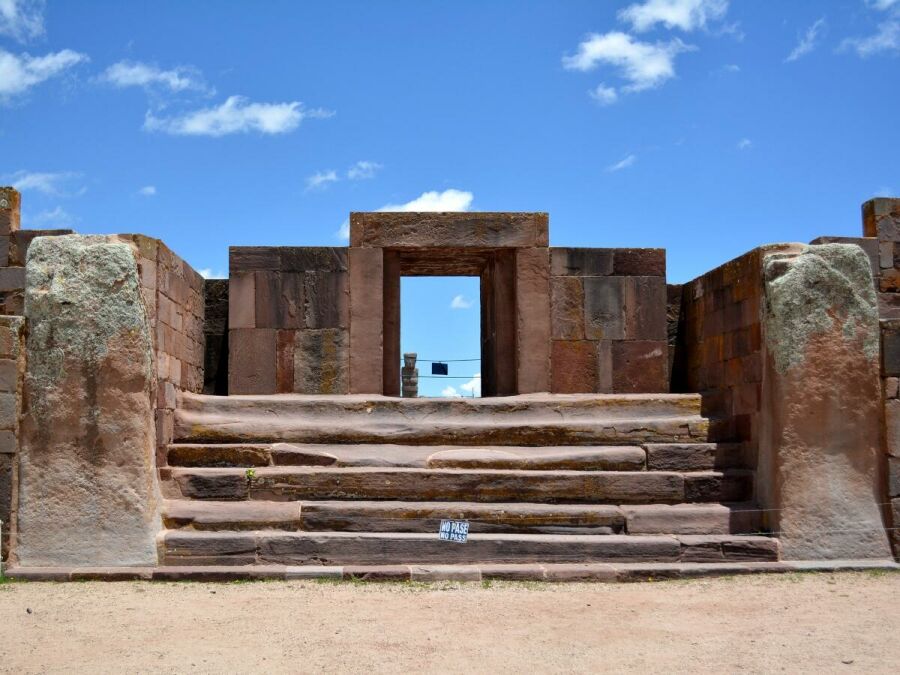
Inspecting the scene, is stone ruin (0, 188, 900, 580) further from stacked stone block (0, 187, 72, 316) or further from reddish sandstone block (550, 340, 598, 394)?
stacked stone block (0, 187, 72, 316)

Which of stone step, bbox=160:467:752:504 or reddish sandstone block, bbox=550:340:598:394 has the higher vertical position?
reddish sandstone block, bbox=550:340:598:394

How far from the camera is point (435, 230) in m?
10.6

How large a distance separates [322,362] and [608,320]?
3235 millimetres

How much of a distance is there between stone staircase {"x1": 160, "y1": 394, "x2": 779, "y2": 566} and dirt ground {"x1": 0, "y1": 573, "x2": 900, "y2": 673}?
0.51m

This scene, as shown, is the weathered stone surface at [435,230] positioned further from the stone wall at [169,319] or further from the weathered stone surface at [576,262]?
the stone wall at [169,319]

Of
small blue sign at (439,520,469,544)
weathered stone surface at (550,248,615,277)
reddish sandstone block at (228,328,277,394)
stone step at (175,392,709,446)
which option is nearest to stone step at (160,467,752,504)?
small blue sign at (439,520,469,544)

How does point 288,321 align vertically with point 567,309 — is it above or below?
below

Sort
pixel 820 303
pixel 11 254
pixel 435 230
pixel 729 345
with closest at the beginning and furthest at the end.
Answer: pixel 820 303 < pixel 729 345 < pixel 435 230 < pixel 11 254

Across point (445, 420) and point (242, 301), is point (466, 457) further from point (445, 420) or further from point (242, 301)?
point (242, 301)

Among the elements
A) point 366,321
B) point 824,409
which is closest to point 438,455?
point 366,321

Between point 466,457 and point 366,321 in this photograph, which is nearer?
point 466,457

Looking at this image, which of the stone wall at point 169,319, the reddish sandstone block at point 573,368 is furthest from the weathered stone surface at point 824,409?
the stone wall at point 169,319

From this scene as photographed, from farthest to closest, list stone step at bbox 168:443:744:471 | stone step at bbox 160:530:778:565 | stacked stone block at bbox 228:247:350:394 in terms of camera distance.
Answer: stacked stone block at bbox 228:247:350:394 → stone step at bbox 168:443:744:471 → stone step at bbox 160:530:778:565

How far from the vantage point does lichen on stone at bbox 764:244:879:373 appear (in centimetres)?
795
